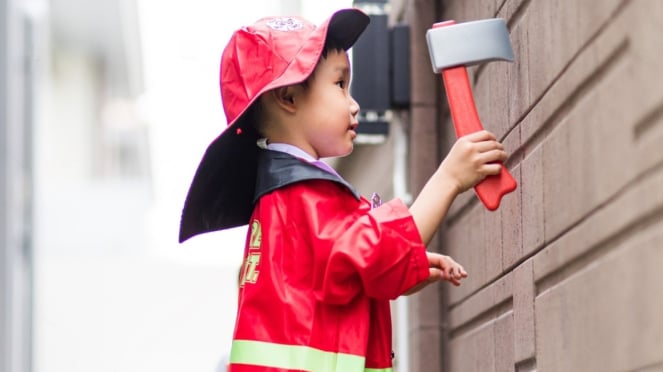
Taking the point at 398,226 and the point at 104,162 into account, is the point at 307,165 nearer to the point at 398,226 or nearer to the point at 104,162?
the point at 398,226

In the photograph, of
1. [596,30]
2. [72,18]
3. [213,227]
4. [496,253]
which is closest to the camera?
[596,30]

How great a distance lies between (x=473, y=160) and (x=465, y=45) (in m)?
0.25

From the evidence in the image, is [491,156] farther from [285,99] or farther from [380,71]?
[380,71]

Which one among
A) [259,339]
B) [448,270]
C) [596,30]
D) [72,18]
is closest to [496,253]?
[448,270]

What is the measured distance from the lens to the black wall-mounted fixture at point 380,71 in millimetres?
4473

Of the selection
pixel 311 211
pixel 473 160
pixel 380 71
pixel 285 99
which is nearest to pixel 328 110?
pixel 285 99

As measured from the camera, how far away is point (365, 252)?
2.27 m

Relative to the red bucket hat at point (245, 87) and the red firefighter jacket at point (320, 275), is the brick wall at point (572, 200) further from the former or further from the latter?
the red bucket hat at point (245, 87)

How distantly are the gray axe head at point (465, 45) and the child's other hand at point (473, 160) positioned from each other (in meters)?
0.16

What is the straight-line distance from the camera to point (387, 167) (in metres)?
5.17

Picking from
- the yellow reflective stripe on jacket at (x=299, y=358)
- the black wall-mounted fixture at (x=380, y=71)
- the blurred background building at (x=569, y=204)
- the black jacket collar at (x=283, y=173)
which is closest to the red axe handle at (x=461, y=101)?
the blurred background building at (x=569, y=204)

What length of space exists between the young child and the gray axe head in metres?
0.16

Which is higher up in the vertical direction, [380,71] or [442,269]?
[380,71]

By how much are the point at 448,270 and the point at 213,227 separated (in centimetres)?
60
